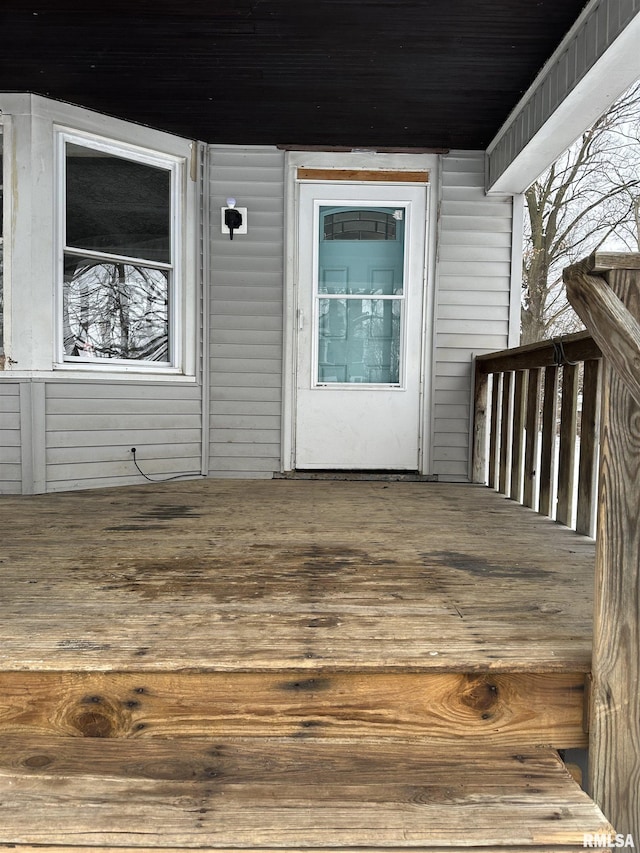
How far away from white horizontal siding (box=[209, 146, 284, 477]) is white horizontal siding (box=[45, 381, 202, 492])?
21cm

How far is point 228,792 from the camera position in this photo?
1206 mm

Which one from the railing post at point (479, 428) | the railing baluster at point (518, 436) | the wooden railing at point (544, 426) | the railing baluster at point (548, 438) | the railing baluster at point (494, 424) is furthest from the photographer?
the railing post at point (479, 428)

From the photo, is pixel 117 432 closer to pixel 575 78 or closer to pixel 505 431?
pixel 505 431

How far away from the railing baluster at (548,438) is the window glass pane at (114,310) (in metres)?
2.48

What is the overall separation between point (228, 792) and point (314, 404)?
11.4 ft

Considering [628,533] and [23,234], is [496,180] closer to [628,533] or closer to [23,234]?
[23,234]

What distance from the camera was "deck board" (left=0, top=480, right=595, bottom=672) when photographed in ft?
4.84

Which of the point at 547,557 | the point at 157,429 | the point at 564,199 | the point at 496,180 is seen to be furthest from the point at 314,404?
the point at 564,199

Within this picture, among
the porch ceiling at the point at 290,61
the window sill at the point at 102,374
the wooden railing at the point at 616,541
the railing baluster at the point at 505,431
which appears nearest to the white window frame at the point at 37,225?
the window sill at the point at 102,374

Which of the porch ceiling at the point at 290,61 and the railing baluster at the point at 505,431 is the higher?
the porch ceiling at the point at 290,61

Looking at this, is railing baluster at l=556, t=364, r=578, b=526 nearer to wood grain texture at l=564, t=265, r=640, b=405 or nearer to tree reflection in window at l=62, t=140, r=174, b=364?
wood grain texture at l=564, t=265, r=640, b=405

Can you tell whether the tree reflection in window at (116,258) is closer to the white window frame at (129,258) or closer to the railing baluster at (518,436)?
the white window frame at (129,258)

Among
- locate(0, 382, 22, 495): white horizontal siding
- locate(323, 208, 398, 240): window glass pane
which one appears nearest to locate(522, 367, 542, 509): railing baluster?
locate(323, 208, 398, 240): window glass pane

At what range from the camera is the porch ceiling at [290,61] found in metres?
2.93
